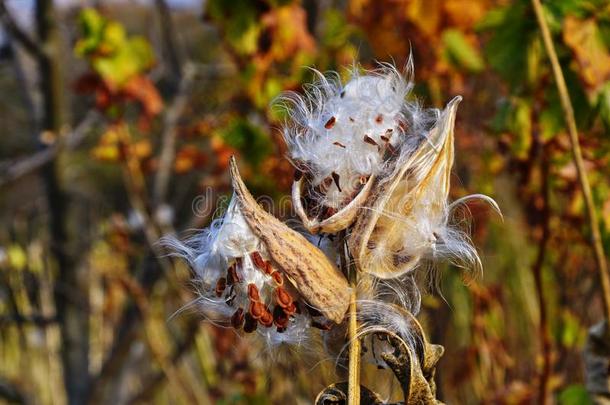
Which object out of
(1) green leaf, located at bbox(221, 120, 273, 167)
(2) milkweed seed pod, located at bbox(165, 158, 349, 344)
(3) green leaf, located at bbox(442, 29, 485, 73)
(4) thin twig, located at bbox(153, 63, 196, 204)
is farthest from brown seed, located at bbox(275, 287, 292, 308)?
(4) thin twig, located at bbox(153, 63, 196, 204)

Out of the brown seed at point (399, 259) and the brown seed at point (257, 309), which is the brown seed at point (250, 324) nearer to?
the brown seed at point (257, 309)

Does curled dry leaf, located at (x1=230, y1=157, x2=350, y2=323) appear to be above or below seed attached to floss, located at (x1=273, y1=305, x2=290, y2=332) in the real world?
above

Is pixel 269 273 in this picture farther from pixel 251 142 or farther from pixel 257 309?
pixel 251 142

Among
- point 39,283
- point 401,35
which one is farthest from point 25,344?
point 401,35

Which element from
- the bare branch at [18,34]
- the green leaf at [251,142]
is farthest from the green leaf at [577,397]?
the bare branch at [18,34]

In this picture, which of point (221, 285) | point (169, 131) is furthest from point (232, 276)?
point (169, 131)

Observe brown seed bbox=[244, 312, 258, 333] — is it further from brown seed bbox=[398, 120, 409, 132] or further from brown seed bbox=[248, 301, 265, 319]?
brown seed bbox=[398, 120, 409, 132]

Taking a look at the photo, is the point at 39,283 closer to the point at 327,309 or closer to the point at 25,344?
the point at 25,344
